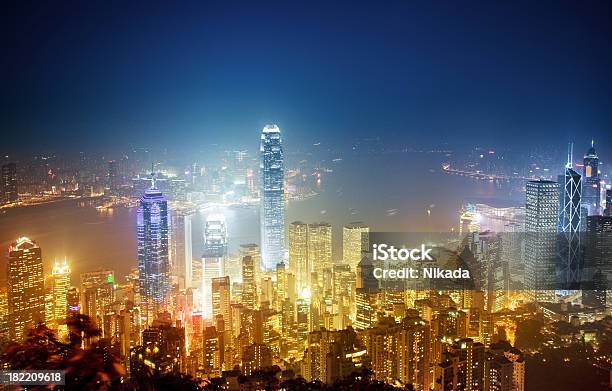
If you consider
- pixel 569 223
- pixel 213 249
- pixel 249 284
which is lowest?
pixel 249 284

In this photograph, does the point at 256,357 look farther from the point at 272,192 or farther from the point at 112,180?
the point at 272,192

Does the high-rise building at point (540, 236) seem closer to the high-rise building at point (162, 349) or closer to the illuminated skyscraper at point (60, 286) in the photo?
the high-rise building at point (162, 349)

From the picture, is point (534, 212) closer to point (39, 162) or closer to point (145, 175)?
point (145, 175)

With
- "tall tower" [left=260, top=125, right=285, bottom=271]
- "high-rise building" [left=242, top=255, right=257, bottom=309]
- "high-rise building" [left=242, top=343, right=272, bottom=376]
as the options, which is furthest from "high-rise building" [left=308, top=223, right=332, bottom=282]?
"high-rise building" [left=242, top=343, right=272, bottom=376]

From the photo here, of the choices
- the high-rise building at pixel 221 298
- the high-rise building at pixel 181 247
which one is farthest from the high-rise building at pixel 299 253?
the high-rise building at pixel 181 247

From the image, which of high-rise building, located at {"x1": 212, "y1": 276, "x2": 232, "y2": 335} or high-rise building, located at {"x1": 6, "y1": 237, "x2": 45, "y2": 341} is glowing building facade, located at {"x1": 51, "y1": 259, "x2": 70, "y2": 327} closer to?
high-rise building, located at {"x1": 6, "y1": 237, "x2": 45, "y2": 341}

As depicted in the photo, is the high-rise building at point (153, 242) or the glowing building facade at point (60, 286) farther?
the high-rise building at point (153, 242)

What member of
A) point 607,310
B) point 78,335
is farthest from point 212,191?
point 78,335

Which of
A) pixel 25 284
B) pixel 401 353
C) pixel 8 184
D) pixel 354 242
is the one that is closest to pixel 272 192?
pixel 354 242
